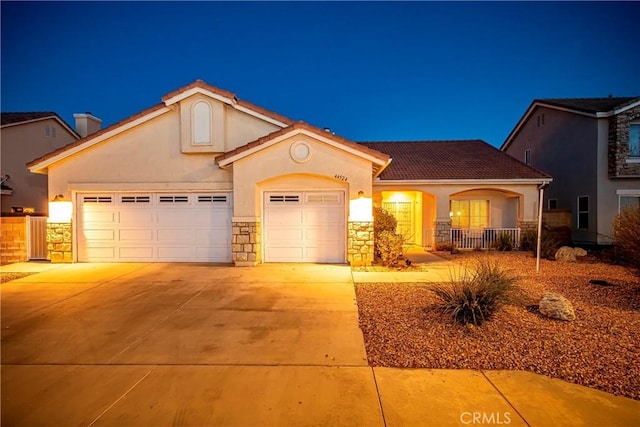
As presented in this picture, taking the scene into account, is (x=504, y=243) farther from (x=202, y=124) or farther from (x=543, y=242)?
(x=202, y=124)

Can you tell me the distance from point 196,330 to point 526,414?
181 inches

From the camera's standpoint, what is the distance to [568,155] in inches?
675

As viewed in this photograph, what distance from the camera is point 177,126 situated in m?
11.7

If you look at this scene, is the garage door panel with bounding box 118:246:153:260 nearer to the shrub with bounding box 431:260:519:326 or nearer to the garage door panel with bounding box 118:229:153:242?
the garage door panel with bounding box 118:229:153:242

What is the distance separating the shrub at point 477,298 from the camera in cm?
553

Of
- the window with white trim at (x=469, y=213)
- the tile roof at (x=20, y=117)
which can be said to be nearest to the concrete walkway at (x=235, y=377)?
the window with white trim at (x=469, y=213)

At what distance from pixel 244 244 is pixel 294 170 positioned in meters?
2.77

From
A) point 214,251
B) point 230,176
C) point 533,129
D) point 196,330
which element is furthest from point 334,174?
point 533,129

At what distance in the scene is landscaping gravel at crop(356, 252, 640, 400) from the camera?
4266mm

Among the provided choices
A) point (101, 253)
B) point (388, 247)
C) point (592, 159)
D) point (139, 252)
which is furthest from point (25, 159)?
point (592, 159)

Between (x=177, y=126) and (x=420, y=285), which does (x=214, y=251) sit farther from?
(x=420, y=285)

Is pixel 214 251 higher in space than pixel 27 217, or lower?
lower

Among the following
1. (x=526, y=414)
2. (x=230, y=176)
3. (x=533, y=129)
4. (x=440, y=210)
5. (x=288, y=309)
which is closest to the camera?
(x=526, y=414)

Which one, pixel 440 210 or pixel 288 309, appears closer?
pixel 288 309
